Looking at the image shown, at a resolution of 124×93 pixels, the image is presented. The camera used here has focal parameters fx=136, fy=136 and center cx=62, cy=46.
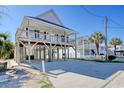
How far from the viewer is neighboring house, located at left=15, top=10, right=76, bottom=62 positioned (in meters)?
13.9

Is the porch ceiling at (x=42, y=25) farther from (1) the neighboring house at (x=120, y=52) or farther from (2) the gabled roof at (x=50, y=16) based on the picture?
(1) the neighboring house at (x=120, y=52)

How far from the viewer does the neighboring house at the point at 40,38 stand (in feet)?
45.4

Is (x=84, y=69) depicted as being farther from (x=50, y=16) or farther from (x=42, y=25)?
(x=50, y=16)

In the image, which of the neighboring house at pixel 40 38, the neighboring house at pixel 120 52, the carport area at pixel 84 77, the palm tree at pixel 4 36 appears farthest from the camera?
the neighboring house at pixel 120 52

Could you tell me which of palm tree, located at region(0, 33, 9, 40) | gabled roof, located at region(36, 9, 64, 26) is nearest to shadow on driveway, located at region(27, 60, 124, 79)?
gabled roof, located at region(36, 9, 64, 26)

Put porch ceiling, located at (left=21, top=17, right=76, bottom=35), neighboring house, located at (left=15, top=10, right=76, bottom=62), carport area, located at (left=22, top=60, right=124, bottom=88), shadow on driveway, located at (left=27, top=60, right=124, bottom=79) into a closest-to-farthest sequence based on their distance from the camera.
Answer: carport area, located at (left=22, top=60, right=124, bottom=88)
shadow on driveway, located at (left=27, top=60, right=124, bottom=79)
neighboring house, located at (left=15, top=10, right=76, bottom=62)
porch ceiling, located at (left=21, top=17, right=76, bottom=35)

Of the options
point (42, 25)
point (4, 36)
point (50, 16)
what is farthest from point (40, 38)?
point (4, 36)

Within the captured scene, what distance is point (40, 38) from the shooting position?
601 inches

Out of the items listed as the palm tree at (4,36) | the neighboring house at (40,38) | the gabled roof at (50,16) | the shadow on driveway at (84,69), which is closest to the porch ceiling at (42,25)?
the neighboring house at (40,38)

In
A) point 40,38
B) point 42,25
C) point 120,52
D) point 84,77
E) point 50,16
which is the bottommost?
point 84,77

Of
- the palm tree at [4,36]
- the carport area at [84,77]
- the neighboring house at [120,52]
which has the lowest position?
the carport area at [84,77]

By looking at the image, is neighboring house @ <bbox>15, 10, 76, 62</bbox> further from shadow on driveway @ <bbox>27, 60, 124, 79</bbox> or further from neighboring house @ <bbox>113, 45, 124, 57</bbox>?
neighboring house @ <bbox>113, 45, 124, 57</bbox>

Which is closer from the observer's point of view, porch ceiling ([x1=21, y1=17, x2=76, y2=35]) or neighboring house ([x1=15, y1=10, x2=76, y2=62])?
neighboring house ([x1=15, y1=10, x2=76, y2=62])
